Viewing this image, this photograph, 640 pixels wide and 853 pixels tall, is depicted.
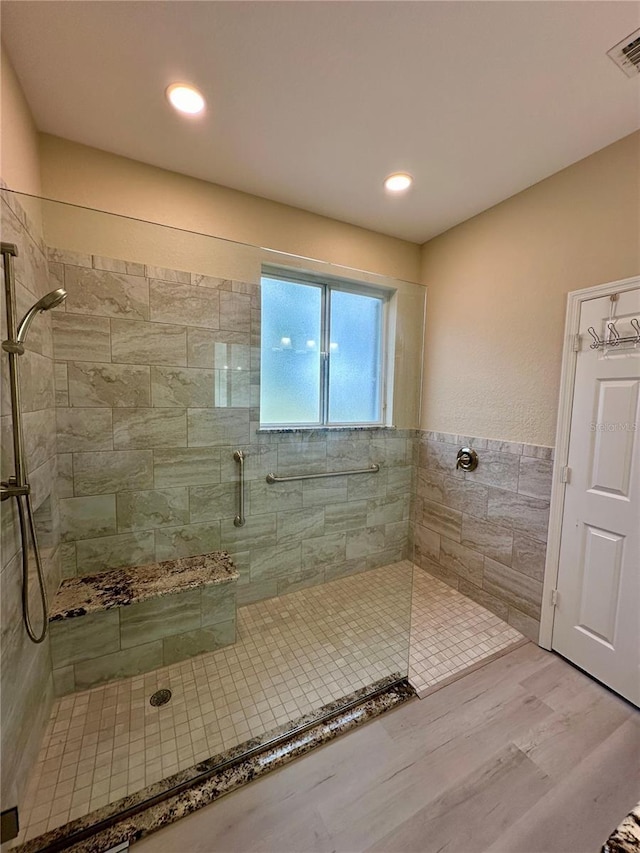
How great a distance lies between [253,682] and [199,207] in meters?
2.69

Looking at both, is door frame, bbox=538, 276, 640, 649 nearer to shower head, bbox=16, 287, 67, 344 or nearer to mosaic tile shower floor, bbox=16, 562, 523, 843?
mosaic tile shower floor, bbox=16, 562, 523, 843

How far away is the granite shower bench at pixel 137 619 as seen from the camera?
160 centimetres

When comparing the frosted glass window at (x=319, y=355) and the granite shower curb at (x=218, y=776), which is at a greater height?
the frosted glass window at (x=319, y=355)

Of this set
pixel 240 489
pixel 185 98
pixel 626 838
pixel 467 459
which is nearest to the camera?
pixel 626 838

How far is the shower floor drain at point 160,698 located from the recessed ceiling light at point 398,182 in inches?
119

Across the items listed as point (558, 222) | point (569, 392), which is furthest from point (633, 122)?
point (569, 392)

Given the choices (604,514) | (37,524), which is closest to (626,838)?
(604,514)

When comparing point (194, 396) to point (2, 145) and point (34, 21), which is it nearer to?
point (2, 145)

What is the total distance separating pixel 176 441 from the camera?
2.06 metres

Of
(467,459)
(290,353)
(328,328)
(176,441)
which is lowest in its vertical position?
(467,459)

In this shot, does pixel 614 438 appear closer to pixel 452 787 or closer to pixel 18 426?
pixel 452 787

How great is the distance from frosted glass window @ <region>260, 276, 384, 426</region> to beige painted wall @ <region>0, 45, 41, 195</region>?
1200 mm

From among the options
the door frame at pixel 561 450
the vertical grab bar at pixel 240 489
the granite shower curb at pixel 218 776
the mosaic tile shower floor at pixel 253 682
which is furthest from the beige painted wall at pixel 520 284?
the granite shower curb at pixel 218 776

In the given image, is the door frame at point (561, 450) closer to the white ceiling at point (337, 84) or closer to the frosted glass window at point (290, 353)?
the white ceiling at point (337, 84)
